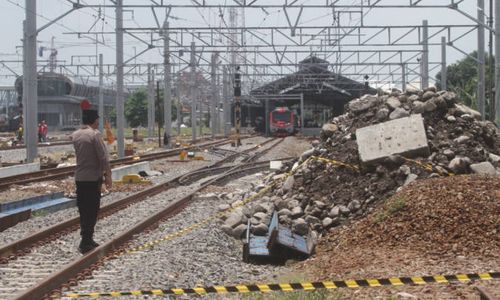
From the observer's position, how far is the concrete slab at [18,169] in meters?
24.6

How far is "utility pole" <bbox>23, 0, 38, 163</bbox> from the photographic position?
90.5 ft

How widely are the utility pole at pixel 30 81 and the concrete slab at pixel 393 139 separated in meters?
17.5

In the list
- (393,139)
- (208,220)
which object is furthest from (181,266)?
(393,139)

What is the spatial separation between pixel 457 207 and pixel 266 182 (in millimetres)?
7333

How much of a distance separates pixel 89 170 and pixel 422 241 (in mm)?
4465

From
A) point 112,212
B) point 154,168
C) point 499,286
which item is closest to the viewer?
point 499,286

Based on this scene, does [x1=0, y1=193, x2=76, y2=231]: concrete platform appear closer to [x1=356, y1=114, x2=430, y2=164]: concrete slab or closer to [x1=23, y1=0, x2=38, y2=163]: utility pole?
[x1=356, y1=114, x2=430, y2=164]: concrete slab

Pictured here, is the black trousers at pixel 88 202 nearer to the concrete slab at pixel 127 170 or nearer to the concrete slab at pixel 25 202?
the concrete slab at pixel 25 202

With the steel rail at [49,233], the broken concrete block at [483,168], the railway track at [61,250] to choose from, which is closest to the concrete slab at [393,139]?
the broken concrete block at [483,168]

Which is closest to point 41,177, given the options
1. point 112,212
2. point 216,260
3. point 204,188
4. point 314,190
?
point 204,188

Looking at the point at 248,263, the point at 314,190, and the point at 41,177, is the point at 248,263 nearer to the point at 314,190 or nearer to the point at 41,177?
the point at 314,190

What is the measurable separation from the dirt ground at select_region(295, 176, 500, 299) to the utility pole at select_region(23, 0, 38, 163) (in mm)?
19221

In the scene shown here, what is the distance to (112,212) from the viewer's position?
50.0 feet

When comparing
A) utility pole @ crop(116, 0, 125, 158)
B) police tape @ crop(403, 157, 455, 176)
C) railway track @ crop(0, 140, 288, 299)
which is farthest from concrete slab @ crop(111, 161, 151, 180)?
police tape @ crop(403, 157, 455, 176)
